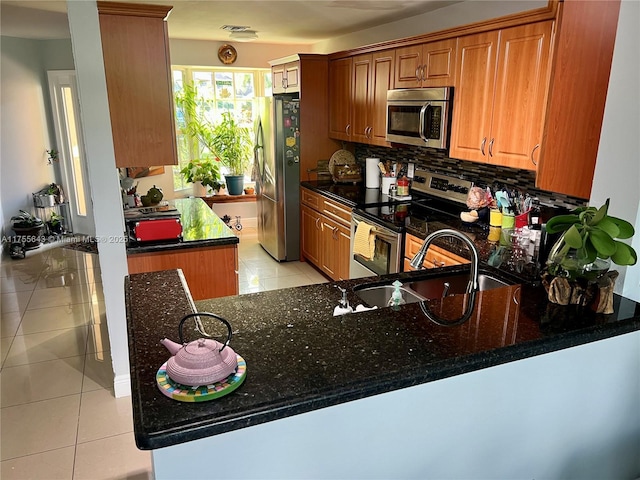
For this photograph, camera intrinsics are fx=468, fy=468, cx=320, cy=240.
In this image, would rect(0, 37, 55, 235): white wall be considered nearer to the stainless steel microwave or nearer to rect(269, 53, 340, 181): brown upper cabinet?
rect(269, 53, 340, 181): brown upper cabinet

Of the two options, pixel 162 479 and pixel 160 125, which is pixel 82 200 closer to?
pixel 160 125

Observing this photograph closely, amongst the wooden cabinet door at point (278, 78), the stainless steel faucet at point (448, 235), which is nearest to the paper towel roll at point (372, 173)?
the wooden cabinet door at point (278, 78)

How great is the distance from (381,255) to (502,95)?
138cm

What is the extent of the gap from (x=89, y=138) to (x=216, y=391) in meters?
1.89

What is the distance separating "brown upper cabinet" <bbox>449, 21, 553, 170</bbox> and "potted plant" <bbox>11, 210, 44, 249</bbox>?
4.97m

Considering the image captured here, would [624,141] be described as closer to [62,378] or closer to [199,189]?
[62,378]

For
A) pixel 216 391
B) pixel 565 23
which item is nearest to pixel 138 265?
pixel 216 391

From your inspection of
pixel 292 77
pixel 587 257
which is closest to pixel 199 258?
pixel 587 257

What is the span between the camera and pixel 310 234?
503 cm

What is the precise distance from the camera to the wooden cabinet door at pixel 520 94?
2527 mm

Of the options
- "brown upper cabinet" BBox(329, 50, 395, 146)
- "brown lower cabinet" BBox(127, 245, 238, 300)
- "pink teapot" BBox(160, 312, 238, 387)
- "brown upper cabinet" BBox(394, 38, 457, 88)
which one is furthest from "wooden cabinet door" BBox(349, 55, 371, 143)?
"pink teapot" BBox(160, 312, 238, 387)

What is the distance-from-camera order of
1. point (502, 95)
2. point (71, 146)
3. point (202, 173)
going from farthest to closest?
point (202, 173)
point (71, 146)
point (502, 95)

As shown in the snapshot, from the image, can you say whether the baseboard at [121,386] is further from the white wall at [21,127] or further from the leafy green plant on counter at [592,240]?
the white wall at [21,127]

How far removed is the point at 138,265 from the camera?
2857mm
